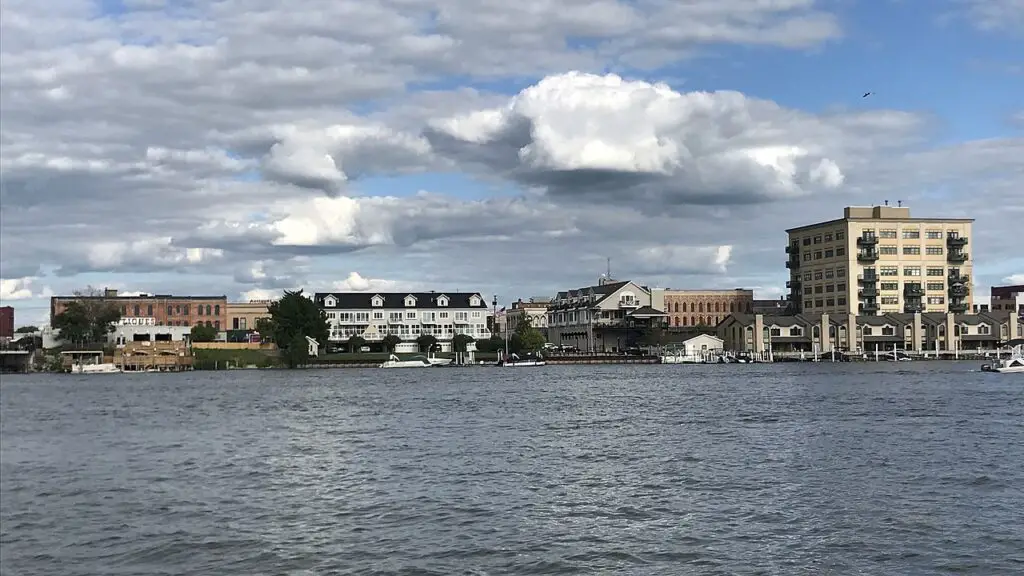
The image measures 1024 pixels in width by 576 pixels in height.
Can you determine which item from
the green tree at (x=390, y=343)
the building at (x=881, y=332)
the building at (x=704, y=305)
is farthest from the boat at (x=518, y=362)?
the building at (x=704, y=305)

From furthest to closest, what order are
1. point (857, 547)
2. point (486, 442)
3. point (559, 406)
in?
1. point (559, 406)
2. point (486, 442)
3. point (857, 547)

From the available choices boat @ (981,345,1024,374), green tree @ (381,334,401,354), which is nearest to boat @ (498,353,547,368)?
green tree @ (381,334,401,354)

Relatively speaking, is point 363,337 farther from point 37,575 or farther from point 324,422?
point 37,575

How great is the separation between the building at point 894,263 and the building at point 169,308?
346 ft

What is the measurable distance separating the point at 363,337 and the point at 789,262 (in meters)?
72.5

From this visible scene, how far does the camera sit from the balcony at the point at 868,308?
158750mm

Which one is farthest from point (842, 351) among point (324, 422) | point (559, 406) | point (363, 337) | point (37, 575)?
point (37, 575)

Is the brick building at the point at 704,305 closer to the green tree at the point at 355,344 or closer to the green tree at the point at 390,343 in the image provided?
the green tree at the point at 390,343

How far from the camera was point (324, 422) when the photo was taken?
49406mm

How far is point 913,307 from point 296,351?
9345cm

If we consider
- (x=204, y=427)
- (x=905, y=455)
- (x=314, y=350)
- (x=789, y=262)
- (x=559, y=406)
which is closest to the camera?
(x=905, y=455)

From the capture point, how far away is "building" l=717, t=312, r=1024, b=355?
504 feet

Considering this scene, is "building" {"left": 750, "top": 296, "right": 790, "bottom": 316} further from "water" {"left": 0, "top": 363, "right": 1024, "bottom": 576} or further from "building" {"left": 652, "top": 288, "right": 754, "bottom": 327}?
"water" {"left": 0, "top": 363, "right": 1024, "bottom": 576}

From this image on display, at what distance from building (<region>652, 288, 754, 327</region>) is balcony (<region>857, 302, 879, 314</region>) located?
33.4 m
